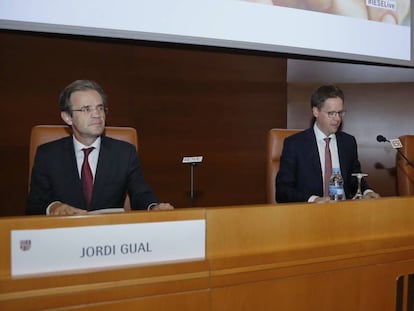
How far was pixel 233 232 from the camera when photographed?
104 centimetres

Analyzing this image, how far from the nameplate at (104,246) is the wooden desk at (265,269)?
0.02 m

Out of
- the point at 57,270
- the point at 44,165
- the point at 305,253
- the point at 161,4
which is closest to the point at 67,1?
the point at 161,4

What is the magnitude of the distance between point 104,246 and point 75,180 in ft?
2.63

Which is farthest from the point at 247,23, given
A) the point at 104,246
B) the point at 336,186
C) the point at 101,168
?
the point at 104,246

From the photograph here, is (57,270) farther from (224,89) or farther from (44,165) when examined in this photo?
(224,89)

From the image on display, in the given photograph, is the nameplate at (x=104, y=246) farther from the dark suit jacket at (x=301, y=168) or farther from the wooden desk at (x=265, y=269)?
the dark suit jacket at (x=301, y=168)

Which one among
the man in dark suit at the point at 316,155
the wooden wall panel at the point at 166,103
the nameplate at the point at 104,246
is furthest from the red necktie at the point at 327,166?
the nameplate at the point at 104,246

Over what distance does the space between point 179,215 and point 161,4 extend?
1.44 metres

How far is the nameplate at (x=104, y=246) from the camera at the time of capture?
870mm

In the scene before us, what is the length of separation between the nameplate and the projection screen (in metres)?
1.32

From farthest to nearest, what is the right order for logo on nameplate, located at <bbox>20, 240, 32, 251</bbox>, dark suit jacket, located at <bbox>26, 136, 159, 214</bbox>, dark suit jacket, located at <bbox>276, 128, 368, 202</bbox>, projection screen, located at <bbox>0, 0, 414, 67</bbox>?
dark suit jacket, located at <bbox>276, 128, 368, 202</bbox>
projection screen, located at <bbox>0, 0, 414, 67</bbox>
dark suit jacket, located at <bbox>26, 136, 159, 214</bbox>
logo on nameplate, located at <bbox>20, 240, 32, 251</bbox>

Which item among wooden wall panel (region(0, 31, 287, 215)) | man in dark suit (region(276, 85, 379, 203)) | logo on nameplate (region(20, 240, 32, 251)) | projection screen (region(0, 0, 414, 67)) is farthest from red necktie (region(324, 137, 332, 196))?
logo on nameplate (region(20, 240, 32, 251))

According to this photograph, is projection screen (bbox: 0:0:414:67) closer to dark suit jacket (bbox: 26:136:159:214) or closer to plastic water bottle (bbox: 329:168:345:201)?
dark suit jacket (bbox: 26:136:159:214)

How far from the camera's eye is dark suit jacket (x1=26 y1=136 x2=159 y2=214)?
1.66 meters
